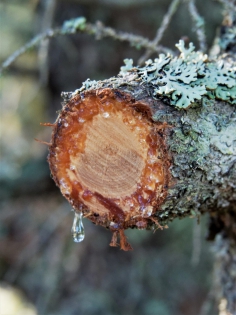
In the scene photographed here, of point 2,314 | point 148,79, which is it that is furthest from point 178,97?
Result: point 2,314

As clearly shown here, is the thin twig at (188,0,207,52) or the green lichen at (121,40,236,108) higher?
the thin twig at (188,0,207,52)

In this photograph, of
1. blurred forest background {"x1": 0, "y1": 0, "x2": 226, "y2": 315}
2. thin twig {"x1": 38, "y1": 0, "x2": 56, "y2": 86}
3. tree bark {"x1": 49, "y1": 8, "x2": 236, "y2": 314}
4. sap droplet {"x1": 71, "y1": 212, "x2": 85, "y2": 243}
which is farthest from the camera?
blurred forest background {"x1": 0, "y1": 0, "x2": 226, "y2": 315}

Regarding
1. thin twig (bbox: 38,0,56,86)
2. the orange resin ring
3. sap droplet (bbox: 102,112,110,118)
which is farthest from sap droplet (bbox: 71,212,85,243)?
thin twig (bbox: 38,0,56,86)

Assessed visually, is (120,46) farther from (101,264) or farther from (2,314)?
(2,314)

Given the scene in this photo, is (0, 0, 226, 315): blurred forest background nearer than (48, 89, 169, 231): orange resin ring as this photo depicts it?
No

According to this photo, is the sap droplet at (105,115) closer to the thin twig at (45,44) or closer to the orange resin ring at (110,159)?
the orange resin ring at (110,159)

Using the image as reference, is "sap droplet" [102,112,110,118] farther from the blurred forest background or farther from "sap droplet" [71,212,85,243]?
the blurred forest background

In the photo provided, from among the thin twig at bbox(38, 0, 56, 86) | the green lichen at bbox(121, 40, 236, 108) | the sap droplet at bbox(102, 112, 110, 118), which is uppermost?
the thin twig at bbox(38, 0, 56, 86)
